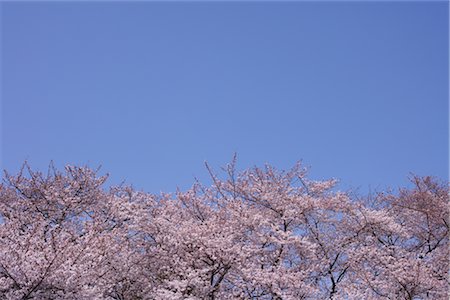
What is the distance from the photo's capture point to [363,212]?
57.7ft

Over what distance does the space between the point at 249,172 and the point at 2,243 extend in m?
9.19

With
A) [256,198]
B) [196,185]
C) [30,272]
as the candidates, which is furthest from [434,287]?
[30,272]

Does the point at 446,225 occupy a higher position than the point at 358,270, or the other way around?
the point at 446,225

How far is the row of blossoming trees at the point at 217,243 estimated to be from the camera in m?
12.7

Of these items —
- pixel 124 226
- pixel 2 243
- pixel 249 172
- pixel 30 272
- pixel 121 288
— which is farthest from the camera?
pixel 249 172

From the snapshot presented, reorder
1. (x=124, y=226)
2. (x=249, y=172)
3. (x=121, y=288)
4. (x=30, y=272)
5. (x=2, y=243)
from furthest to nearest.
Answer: (x=249, y=172), (x=124, y=226), (x=121, y=288), (x=2, y=243), (x=30, y=272)

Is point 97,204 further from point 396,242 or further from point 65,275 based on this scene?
point 396,242

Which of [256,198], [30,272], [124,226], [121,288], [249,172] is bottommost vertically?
[30,272]

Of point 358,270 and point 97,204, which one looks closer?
point 358,270

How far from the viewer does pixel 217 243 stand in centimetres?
1396

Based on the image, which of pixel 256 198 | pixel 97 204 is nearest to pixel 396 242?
pixel 256 198

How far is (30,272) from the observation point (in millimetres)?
11734

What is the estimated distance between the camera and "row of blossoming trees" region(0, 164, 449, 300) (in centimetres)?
1270

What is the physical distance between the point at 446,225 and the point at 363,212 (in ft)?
12.8
